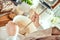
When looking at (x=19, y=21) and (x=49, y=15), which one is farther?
(x=19, y=21)

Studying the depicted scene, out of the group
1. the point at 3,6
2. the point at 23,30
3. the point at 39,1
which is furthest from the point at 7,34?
the point at 39,1

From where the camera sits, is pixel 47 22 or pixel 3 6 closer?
pixel 47 22

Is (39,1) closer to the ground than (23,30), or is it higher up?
higher up

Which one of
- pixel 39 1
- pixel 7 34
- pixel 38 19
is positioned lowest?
pixel 7 34

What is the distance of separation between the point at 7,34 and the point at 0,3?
10.2 inches

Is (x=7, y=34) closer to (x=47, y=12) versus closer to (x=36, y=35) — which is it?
(x=36, y=35)

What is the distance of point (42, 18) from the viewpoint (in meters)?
1.04

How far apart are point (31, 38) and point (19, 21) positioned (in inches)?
6.4

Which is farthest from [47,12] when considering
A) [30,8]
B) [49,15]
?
[30,8]

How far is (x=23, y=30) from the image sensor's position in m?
1.09

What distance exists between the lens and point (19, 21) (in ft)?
3.68

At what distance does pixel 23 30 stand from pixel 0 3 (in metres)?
0.30

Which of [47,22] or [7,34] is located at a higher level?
[47,22]

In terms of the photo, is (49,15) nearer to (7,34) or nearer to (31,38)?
(31,38)
